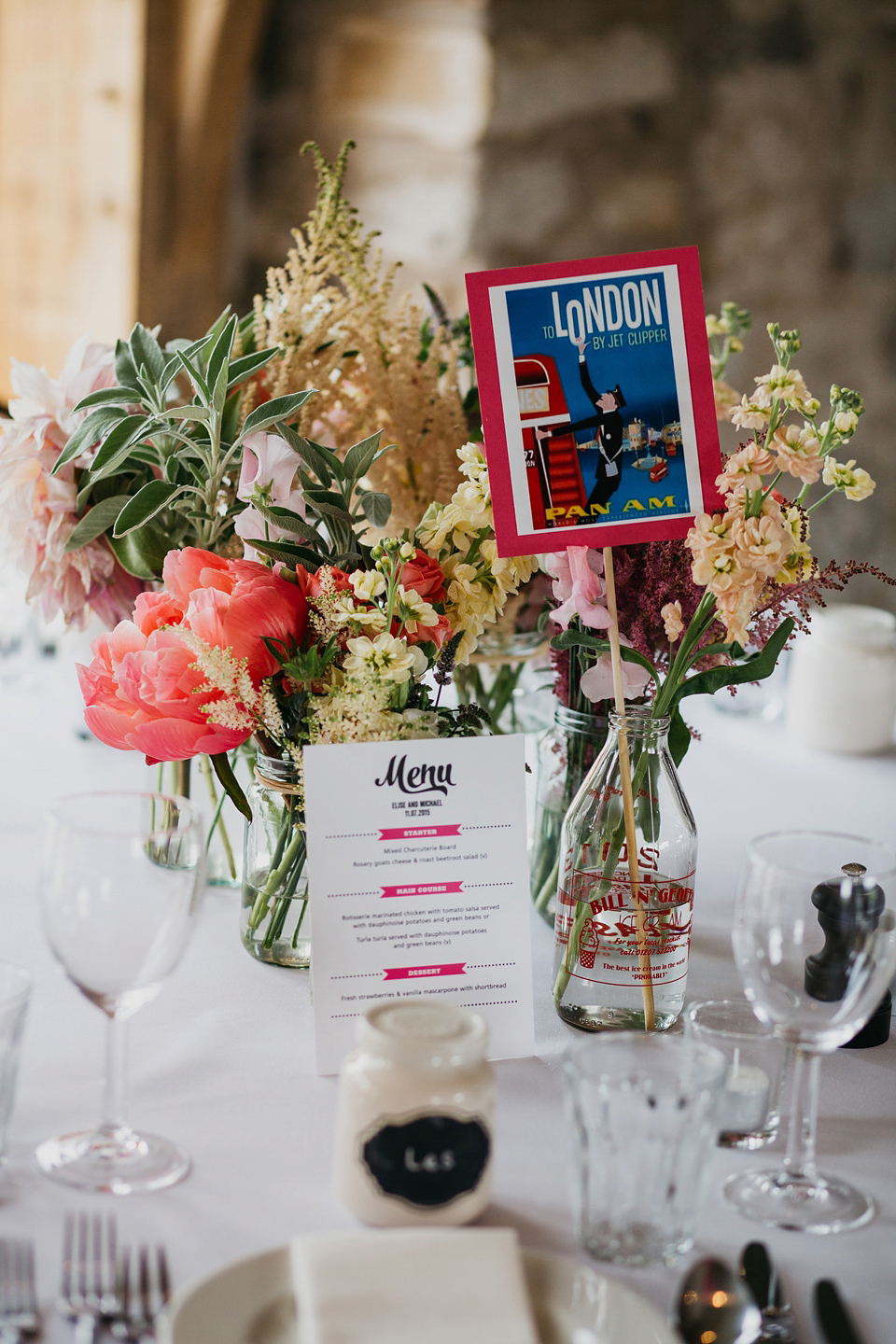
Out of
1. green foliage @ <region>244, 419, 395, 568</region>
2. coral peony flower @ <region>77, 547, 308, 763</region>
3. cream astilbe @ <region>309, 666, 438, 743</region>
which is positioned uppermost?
green foliage @ <region>244, 419, 395, 568</region>

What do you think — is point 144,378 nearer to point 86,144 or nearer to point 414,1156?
point 414,1156

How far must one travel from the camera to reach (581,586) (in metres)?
0.84

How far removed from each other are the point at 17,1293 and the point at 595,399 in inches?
24.9

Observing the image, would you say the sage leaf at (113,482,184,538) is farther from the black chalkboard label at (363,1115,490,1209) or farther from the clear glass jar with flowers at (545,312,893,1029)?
the black chalkboard label at (363,1115,490,1209)

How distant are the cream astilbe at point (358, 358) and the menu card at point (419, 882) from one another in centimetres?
38

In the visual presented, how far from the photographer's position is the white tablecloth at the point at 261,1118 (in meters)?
0.60

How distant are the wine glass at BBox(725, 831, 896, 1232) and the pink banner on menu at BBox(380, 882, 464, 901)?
0.68 ft

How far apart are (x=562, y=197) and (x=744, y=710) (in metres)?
1.61

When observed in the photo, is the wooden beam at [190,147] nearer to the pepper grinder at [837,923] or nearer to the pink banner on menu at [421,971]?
the pink banner on menu at [421,971]

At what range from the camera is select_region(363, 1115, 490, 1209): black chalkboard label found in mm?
595

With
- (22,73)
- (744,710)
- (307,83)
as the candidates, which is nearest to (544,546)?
(744,710)

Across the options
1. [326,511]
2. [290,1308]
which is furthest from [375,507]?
[290,1308]

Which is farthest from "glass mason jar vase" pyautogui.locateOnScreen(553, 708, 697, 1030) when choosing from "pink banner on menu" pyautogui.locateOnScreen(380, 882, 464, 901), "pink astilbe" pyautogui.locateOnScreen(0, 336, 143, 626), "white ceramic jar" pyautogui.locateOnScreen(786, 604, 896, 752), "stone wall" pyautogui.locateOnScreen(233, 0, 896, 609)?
"stone wall" pyautogui.locateOnScreen(233, 0, 896, 609)

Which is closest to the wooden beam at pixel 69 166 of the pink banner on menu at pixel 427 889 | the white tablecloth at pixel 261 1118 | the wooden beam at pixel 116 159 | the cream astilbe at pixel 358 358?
the wooden beam at pixel 116 159
